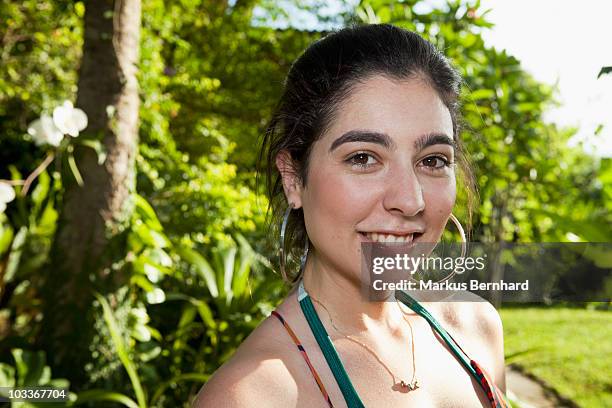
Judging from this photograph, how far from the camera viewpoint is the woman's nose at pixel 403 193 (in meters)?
1.16

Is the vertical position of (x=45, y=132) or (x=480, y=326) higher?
(x=45, y=132)

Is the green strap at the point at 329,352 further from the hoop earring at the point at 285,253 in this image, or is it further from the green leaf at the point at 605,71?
the green leaf at the point at 605,71

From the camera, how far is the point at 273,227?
1.69 meters

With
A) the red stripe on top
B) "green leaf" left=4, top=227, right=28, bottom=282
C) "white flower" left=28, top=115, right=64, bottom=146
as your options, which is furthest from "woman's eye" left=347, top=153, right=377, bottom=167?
"green leaf" left=4, top=227, right=28, bottom=282

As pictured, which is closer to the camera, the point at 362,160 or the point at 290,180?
the point at 362,160

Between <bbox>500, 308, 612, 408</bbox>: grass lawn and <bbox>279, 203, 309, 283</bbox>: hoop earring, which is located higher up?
<bbox>279, 203, 309, 283</bbox>: hoop earring

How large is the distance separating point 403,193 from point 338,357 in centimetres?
36

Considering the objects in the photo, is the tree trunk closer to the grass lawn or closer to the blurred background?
the blurred background

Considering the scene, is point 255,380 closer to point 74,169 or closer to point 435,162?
point 435,162

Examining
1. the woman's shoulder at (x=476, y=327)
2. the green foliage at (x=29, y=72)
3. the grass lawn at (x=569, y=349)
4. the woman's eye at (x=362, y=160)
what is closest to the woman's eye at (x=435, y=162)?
the woman's eye at (x=362, y=160)

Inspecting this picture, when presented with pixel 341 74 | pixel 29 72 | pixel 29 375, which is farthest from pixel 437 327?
pixel 29 72

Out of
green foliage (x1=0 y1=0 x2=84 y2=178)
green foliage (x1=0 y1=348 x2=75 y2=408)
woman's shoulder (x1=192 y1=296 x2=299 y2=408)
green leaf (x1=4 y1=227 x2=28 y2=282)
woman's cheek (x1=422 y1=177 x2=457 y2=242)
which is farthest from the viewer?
green foliage (x1=0 y1=0 x2=84 y2=178)

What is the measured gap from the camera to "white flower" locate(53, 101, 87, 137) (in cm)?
274

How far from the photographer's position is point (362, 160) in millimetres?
1203
